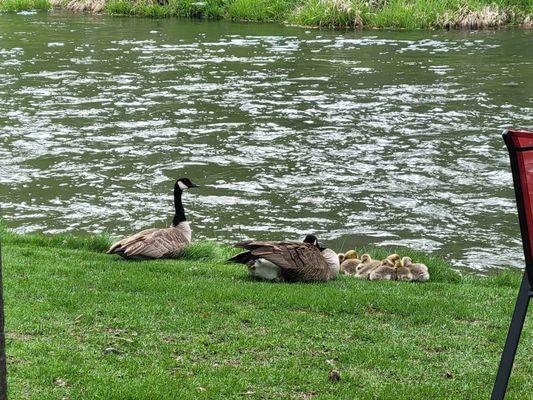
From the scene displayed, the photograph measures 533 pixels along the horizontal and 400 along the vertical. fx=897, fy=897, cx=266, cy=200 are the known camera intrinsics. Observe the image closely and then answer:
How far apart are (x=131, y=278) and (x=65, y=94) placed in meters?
17.0

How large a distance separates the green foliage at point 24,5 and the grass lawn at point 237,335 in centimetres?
4309

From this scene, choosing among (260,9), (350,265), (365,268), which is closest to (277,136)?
(350,265)

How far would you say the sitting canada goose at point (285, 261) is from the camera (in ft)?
33.1

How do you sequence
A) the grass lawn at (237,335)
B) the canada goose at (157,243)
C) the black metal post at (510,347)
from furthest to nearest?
the canada goose at (157,243)
the grass lawn at (237,335)
the black metal post at (510,347)

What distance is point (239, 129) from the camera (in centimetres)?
2169

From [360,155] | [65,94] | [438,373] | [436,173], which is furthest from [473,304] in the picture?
[65,94]

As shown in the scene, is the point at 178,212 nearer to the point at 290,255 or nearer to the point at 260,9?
the point at 290,255

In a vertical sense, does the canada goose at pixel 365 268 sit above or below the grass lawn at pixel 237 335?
below

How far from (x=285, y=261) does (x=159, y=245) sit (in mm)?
1991

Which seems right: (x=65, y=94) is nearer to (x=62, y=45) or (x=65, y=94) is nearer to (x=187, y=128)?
(x=187, y=128)

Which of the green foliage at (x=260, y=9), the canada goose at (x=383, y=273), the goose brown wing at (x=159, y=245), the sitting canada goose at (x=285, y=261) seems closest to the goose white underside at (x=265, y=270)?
the sitting canada goose at (x=285, y=261)

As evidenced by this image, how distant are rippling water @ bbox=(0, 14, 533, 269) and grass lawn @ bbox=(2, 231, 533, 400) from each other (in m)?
3.85

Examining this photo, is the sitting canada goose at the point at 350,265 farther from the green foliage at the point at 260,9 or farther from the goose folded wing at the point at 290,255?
the green foliage at the point at 260,9

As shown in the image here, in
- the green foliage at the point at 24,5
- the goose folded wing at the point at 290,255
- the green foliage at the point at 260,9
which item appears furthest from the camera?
the green foliage at the point at 24,5
